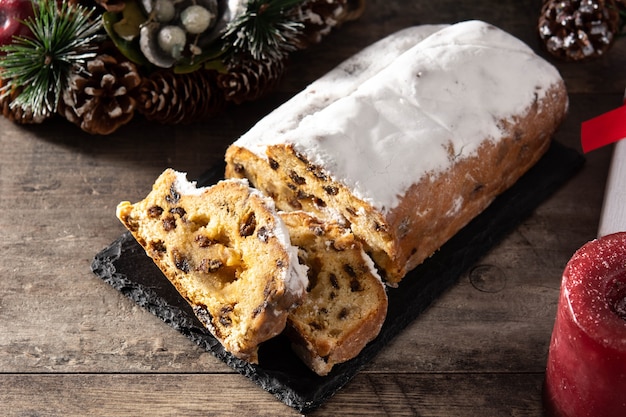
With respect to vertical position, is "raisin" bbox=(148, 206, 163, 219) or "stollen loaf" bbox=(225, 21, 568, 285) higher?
"stollen loaf" bbox=(225, 21, 568, 285)

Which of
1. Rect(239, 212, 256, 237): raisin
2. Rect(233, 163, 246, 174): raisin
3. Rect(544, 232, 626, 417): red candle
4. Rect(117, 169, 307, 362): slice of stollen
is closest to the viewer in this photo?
Rect(544, 232, 626, 417): red candle

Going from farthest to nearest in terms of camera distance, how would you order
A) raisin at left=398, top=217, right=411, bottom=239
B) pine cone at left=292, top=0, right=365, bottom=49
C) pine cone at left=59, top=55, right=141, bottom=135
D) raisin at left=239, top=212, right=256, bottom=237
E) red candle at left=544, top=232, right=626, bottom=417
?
pine cone at left=292, top=0, right=365, bottom=49
pine cone at left=59, top=55, right=141, bottom=135
raisin at left=398, top=217, right=411, bottom=239
raisin at left=239, top=212, right=256, bottom=237
red candle at left=544, top=232, right=626, bottom=417

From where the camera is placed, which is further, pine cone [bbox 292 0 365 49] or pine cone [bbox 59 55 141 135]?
pine cone [bbox 292 0 365 49]

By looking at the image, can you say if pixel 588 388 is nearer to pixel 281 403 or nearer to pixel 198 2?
pixel 281 403

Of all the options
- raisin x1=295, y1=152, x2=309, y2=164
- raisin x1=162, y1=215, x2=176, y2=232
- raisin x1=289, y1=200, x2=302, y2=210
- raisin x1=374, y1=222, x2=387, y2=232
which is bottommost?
raisin x1=289, y1=200, x2=302, y2=210

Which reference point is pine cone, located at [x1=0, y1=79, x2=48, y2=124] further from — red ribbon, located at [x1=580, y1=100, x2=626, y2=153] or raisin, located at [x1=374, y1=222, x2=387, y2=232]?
red ribbon, located at [x1=580, y1=100, x2=626, y2=153]

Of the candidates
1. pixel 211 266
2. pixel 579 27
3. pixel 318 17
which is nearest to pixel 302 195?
→ pixel 211 266

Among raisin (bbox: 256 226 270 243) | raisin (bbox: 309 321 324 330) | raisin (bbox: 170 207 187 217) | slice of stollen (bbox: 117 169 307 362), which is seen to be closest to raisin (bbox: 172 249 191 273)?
slice of stollen (bbox: 117 169 307 362)
